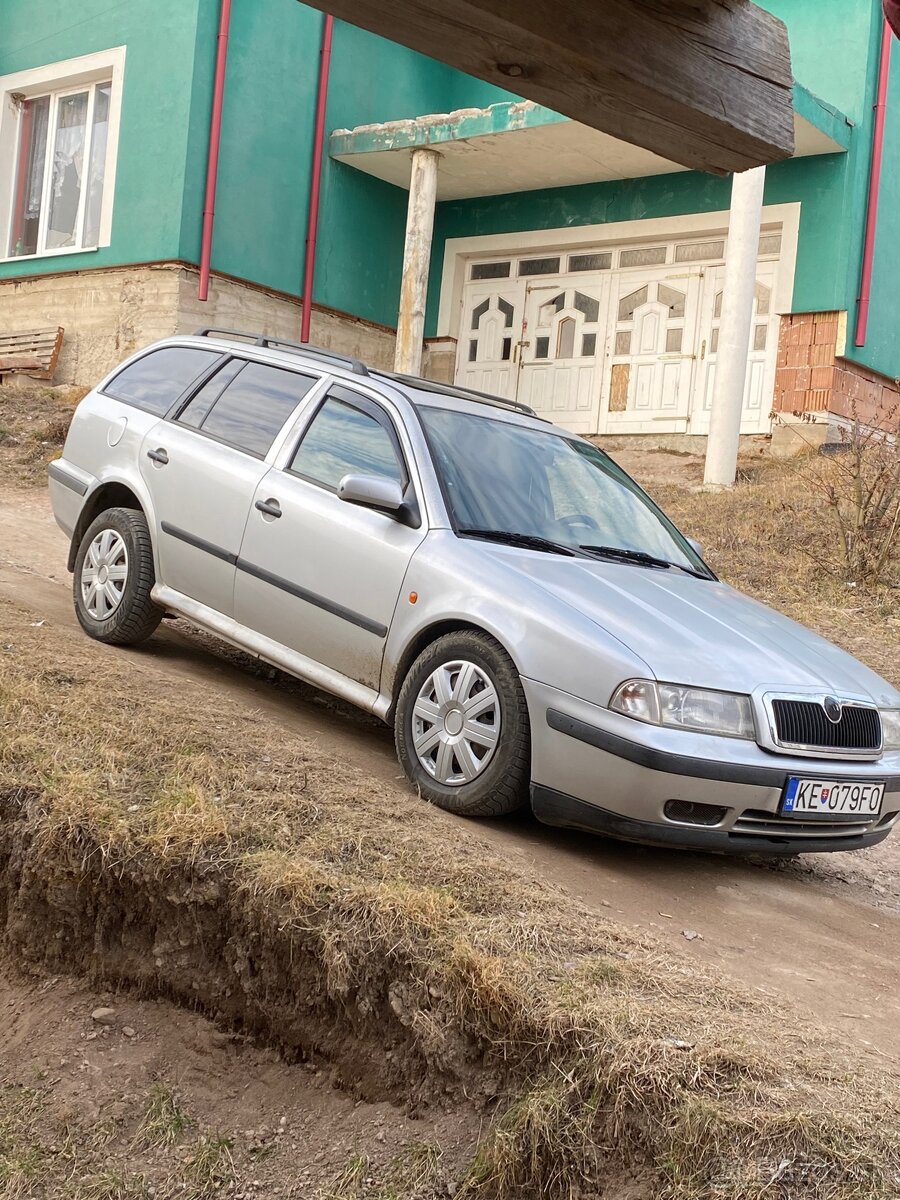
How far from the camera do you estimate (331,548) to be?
571 centimetres

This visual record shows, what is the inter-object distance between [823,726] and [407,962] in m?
2.04

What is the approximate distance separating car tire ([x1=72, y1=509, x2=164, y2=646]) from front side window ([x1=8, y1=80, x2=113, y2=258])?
1130 centimetres

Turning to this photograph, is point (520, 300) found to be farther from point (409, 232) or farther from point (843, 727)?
point (843, 727)

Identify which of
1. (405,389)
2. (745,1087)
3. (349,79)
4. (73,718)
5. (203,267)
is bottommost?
(745,1087)

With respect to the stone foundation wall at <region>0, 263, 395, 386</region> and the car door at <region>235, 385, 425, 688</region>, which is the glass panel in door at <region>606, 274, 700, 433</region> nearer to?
the stone foundation wall at <region>0, 263, 395, 386</region>

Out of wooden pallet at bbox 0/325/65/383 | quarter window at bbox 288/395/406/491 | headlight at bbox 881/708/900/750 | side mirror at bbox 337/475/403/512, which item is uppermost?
wooden pallet at bbox 0/325/65/383

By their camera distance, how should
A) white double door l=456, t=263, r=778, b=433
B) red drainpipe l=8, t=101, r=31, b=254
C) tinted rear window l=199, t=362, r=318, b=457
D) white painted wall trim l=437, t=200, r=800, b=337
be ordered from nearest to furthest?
tinted rear window l=199, t=362, r=318, b=457, white painted wall trim l=437, t=200, r=800, b=337, white double door l=456, t=263, r=778, b=433, red drainpipe l=8, t=101, r=31, b=254

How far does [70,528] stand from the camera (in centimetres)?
726

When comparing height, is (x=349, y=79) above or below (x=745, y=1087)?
above

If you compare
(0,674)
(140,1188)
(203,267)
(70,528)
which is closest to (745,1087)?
(140,1188)

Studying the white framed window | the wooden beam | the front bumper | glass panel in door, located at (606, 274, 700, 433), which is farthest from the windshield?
the white framed window

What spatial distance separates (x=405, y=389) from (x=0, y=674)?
228 centimetres

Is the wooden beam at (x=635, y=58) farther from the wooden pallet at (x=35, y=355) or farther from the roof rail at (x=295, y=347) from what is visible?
the wooden pallet at (x=35, y=355)

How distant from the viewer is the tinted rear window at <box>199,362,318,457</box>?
6410mm
